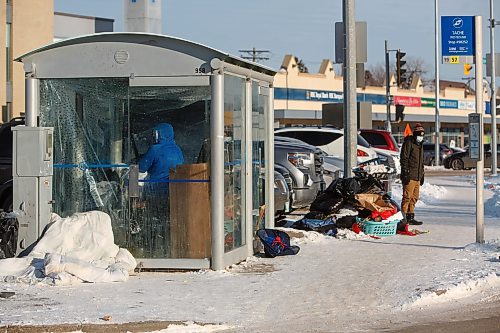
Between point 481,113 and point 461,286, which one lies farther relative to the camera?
point 481,113

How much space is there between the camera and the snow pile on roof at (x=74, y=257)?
11.0 meters

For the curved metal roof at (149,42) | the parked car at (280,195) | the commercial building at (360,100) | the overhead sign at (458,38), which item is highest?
the commercial building at (360,100)

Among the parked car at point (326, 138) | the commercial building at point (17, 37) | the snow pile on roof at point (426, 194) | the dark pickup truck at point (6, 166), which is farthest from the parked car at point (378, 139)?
the dark pickup truck at point (6, 166)

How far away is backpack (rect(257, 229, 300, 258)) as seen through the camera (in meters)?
13.4

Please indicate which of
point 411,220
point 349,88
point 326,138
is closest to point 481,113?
point 411,220

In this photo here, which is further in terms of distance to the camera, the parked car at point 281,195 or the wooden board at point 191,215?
the parked car at point 281,195

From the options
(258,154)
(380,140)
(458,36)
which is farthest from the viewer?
(380,140)

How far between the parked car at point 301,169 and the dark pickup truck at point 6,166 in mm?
5265

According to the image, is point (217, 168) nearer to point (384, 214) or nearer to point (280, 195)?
point (384, 214)

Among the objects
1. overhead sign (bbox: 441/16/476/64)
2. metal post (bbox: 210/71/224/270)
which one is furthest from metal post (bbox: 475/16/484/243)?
metal post (bbox: 210/71/224/270)

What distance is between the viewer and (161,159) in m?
12.1

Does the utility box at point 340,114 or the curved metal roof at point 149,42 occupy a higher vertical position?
the curved metal roof at point 149,42

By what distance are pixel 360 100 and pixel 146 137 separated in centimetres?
5353

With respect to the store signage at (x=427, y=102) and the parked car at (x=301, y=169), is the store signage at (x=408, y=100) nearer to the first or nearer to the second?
the store signage at (x=427, y=102)
